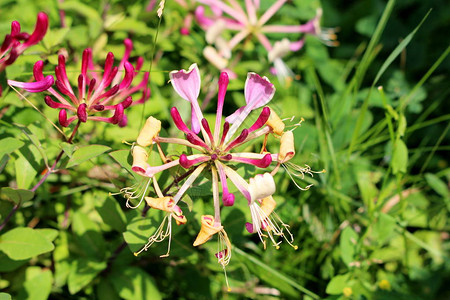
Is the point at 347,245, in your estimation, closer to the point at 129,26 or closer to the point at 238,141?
the point at 238,141

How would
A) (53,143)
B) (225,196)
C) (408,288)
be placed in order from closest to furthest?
(225,196) < (53,143) < (408,288)

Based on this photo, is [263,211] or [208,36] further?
[208,36]

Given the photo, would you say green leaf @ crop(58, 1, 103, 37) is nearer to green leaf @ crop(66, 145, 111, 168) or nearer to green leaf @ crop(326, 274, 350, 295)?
green leaf @ crop(66, 145, 111, 168)

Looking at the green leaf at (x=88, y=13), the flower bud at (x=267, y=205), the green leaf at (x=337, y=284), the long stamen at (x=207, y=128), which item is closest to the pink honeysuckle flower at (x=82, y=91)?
the long stamen at (x=207, y=128)

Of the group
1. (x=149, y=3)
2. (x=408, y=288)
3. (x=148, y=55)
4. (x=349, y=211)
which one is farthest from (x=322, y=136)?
(x=149, y=3)

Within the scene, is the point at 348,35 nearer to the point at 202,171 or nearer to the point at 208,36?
the point at 208,36

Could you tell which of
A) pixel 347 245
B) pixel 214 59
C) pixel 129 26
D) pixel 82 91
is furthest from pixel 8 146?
pixel 347 245

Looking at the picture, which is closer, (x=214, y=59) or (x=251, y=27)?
(x=214, y=59)
